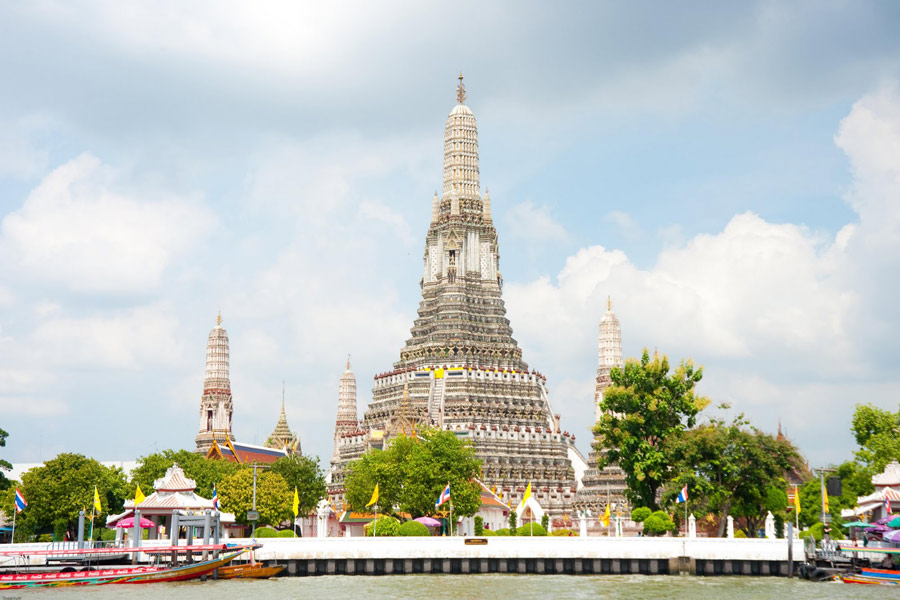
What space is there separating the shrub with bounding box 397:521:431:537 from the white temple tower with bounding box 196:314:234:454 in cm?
6311

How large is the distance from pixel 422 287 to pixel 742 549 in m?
68.5

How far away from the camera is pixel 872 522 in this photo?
65.8 meters

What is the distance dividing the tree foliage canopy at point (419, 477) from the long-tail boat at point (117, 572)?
21.7 m

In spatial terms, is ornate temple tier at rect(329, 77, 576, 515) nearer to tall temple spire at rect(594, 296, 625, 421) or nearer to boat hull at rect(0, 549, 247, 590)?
tall temple spire at rect(594, 296, 625, 421)

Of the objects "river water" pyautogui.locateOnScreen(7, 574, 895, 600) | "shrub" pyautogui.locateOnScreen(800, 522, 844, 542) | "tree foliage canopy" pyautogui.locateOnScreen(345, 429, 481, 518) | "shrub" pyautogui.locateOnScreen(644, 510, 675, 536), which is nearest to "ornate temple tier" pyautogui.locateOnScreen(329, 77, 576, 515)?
"tree foliage canopy" pyautogui.locateOnScreen(345, 429, 481, 518)

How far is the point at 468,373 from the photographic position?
115 metres

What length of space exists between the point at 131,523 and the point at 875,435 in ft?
149

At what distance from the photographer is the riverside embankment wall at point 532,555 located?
61781 millimetres

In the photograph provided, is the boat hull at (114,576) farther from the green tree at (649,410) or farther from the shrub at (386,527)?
the green tree at (649,410)

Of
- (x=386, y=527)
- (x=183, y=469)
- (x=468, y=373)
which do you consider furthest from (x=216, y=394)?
(x=386, y=527)

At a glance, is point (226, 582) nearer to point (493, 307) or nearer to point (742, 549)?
point (742, 549)

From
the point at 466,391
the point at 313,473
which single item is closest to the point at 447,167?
the point at 466,391

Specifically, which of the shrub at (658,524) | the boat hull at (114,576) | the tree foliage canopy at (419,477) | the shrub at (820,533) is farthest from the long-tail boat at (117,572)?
the shrub at (820,533)

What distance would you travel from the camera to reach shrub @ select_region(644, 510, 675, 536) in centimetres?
7194
